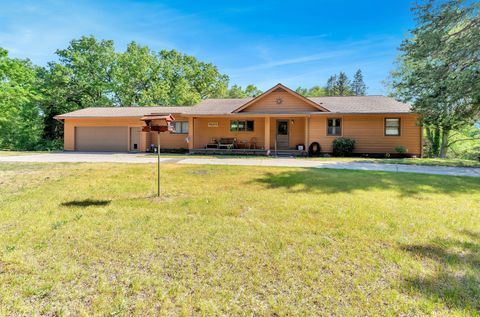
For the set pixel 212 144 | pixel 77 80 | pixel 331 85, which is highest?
pixel 331 85

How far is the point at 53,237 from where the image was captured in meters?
3.75

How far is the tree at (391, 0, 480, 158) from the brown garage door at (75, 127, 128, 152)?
62.7 ft

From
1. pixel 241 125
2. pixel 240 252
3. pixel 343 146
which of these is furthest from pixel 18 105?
pixel 240 252

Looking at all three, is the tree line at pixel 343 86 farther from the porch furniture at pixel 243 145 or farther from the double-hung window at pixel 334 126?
the porch furniture at pixel 243 145

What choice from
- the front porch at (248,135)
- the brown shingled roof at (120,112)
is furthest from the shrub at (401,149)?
the brown shingled roof at (120,112)

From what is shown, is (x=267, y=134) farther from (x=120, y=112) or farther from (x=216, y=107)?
(x=120, y=112)

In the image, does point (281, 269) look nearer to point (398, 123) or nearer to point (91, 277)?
point (91, 277)

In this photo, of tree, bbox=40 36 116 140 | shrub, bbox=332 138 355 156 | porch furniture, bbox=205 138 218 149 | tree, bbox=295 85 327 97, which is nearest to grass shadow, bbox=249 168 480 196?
shrub, bbox=332 138 355 156

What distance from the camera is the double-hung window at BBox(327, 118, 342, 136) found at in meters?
16.5

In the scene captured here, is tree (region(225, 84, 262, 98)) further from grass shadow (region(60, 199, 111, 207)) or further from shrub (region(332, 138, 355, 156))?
grass shadow (region(60, 199, 111, 207))

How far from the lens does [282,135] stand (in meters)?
18.0

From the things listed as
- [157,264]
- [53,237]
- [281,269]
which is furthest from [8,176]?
[281,269]

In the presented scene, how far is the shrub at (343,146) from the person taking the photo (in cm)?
1562

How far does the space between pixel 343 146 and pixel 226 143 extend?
792cm
